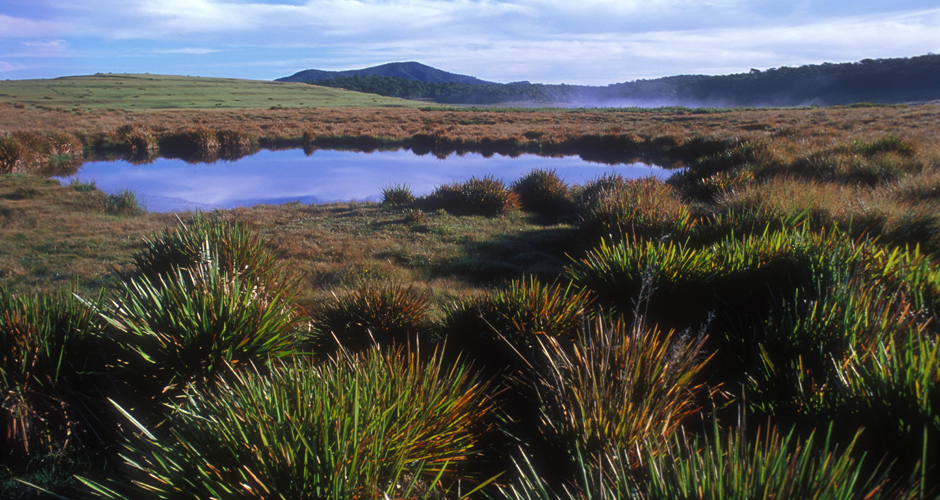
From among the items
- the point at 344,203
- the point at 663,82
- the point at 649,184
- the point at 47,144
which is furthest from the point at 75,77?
the point at 663,82

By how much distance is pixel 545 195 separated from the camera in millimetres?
13273

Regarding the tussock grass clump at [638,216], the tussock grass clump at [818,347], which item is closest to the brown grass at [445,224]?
the tussock grass clump at [638,216]

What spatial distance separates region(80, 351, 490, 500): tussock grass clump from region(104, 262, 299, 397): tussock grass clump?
0.64m

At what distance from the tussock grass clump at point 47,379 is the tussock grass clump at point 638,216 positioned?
532 centimetres

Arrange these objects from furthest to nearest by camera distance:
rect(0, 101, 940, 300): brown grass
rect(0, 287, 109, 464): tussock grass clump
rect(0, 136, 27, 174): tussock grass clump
Result: rect(0, 136, 27, 174): tussock grass clump
rect(0, 101, 940, 300): brown grass
rect(0, 287, 109, 464): tussock grass clump

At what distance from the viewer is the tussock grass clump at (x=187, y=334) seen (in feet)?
10.6

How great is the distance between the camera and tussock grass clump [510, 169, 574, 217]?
13062 millimetres

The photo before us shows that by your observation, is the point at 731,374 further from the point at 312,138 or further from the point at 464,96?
the point at 464,96

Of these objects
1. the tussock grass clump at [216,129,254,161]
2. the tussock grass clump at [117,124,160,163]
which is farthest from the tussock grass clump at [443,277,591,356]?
the tussock grass clump at [216,129,254,161]

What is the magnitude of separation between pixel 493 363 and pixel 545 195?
31.2ft

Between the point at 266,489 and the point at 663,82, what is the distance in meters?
136

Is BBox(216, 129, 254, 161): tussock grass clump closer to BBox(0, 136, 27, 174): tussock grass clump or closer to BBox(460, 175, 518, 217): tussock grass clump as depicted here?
BBox(0, 136, 27, 174): tussock grass clump

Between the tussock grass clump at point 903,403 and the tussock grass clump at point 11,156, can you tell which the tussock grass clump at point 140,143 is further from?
the tussock grass clump at point 903,403

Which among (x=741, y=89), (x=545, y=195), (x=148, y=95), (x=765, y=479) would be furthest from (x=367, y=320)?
(x=741, y=89)
